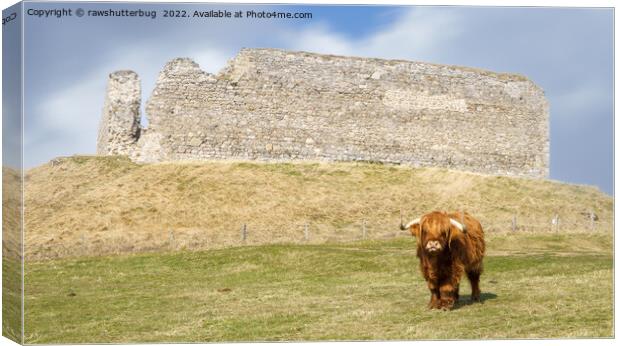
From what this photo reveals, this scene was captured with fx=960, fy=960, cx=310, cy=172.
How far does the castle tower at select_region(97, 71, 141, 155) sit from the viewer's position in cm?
3569

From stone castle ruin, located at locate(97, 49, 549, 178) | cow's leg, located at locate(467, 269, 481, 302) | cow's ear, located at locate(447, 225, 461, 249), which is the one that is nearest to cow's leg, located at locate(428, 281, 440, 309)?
cow's ear, located at locate(447, 225, 461, 249)

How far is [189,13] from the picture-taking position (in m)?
15.2

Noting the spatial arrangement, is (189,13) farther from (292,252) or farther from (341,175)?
(341,175)

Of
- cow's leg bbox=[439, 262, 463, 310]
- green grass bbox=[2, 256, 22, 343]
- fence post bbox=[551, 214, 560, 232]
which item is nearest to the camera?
green grass bbox=[2, 256, 22, 343]

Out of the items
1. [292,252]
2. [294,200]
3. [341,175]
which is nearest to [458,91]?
[341,175]

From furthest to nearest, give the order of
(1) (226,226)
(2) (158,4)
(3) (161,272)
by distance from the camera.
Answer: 1. (1) (226,226)
2. (3) (161,272)
3. (2) (158,4)

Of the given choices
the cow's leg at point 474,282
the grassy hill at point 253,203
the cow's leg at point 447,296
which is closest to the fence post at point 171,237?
the grassy hill at point 253,203

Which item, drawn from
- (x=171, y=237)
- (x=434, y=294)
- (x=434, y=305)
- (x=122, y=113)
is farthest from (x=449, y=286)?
(x=122, y=113)

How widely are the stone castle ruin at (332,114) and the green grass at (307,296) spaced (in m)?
10.5

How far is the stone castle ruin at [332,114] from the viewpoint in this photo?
36.1 metres

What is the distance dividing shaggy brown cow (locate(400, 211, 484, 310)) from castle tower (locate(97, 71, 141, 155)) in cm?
2220

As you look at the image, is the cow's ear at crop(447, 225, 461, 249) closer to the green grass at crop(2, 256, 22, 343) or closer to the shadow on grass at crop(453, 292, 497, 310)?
the shadow on grass at crop(453, 292, 497, 310)

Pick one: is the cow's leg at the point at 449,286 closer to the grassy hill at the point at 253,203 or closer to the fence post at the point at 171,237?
the grassy hill at the point at 253,203

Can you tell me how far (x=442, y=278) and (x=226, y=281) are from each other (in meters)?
7.65
